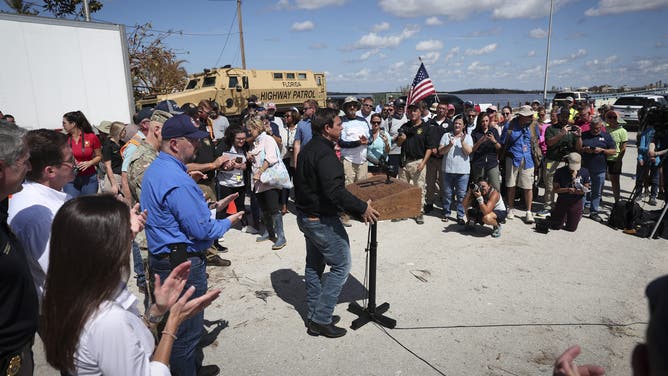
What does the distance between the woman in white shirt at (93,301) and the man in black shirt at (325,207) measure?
6.17 feet

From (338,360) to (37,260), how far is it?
232cm

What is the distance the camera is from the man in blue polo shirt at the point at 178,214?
252 centimetres

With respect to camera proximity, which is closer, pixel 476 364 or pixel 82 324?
pixel 82 324

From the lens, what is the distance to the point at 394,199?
3.60 meters

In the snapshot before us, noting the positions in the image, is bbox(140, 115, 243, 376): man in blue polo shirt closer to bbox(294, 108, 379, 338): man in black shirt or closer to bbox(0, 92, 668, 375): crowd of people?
bbox(0, 92, 668, 375): crowd of people

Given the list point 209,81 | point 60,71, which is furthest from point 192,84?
point 60,71

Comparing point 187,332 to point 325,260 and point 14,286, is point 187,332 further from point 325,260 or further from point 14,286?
point 325,260

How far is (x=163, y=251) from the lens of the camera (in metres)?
2.66

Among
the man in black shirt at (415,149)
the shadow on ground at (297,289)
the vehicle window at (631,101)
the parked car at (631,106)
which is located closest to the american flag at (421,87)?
the man in black shirt at (415,149)

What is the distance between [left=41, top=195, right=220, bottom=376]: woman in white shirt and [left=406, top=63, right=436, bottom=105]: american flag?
9390 mm

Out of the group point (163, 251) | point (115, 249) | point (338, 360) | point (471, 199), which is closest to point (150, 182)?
point (163, 251)

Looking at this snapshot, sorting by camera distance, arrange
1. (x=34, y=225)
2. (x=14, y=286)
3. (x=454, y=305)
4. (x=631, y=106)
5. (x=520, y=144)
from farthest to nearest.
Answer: (x=631, y=106)
(x=520, y=144)
(x=454, y=305)
(x=34, y=225)
(x=14, y=286)

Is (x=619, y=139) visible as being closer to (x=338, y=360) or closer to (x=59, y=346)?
(x=338, y=360)

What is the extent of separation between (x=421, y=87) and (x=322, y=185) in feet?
25.2
